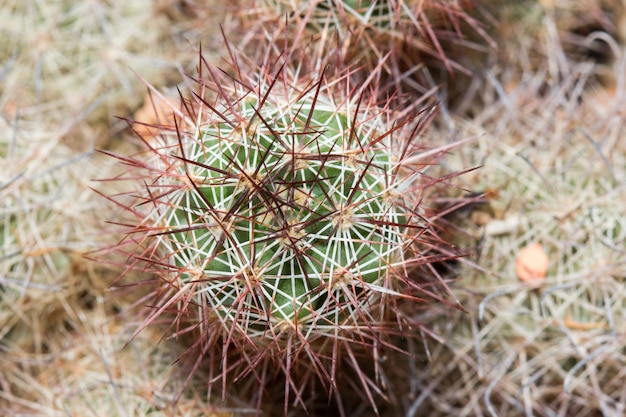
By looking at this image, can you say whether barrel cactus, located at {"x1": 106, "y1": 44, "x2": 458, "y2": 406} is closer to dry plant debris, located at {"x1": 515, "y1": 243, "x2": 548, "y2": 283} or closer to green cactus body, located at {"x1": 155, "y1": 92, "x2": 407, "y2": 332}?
green cactus body, located at {"x1": 155, "y1": 92, "x2": 407, "y2": 332}

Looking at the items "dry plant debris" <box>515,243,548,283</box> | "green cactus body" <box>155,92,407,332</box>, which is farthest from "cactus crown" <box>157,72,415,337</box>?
"dry plant debris" <box>515,243,548,283</box>

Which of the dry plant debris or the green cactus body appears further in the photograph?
the dry plant debris

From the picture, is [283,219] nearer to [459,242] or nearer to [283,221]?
[283,221]

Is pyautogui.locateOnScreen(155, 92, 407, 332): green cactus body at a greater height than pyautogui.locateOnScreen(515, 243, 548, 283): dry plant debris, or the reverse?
pyautogui.locateOnScreen(155, 92, 407, 332): green cactus body

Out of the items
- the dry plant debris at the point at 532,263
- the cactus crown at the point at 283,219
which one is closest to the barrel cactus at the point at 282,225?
the cactus crown at the point at 283,219

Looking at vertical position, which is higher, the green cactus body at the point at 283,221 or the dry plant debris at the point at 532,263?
the green cactus body at the point at 283,221

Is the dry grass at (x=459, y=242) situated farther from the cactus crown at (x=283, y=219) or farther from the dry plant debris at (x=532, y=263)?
the cactus crown at (x=283, y=219)

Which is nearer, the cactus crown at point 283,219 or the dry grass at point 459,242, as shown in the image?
the cactus crown at point 283,219

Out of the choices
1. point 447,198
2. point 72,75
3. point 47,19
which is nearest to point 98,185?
point 72,75
